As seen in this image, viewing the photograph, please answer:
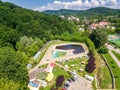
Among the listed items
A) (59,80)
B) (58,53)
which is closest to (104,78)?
(59,80)

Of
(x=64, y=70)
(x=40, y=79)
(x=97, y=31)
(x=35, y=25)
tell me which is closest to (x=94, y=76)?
(x=64, y=70)

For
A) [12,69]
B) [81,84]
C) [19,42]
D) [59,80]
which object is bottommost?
[81,84]

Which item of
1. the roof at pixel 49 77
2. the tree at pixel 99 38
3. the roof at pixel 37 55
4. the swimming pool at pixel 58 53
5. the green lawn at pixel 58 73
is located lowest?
the swimming pool at pixel 58 53

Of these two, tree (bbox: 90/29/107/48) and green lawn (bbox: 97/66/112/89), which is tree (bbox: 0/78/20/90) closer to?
green lawn (bbox: 97/66/112/89)

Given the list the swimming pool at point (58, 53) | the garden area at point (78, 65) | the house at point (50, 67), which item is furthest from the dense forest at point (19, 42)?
the garden area at point (78, 65)

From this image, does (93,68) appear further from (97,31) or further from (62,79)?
(97,31)

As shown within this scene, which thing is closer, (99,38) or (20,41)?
(20,41)

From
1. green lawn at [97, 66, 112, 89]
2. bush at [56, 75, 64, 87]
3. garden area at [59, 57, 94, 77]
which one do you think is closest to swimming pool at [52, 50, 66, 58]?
garden area at [59, 57, 94, 77]

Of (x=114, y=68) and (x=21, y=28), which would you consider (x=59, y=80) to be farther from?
(x=21, y=28)

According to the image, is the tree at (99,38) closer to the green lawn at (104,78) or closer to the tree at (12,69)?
the green lawn at (104,78)
